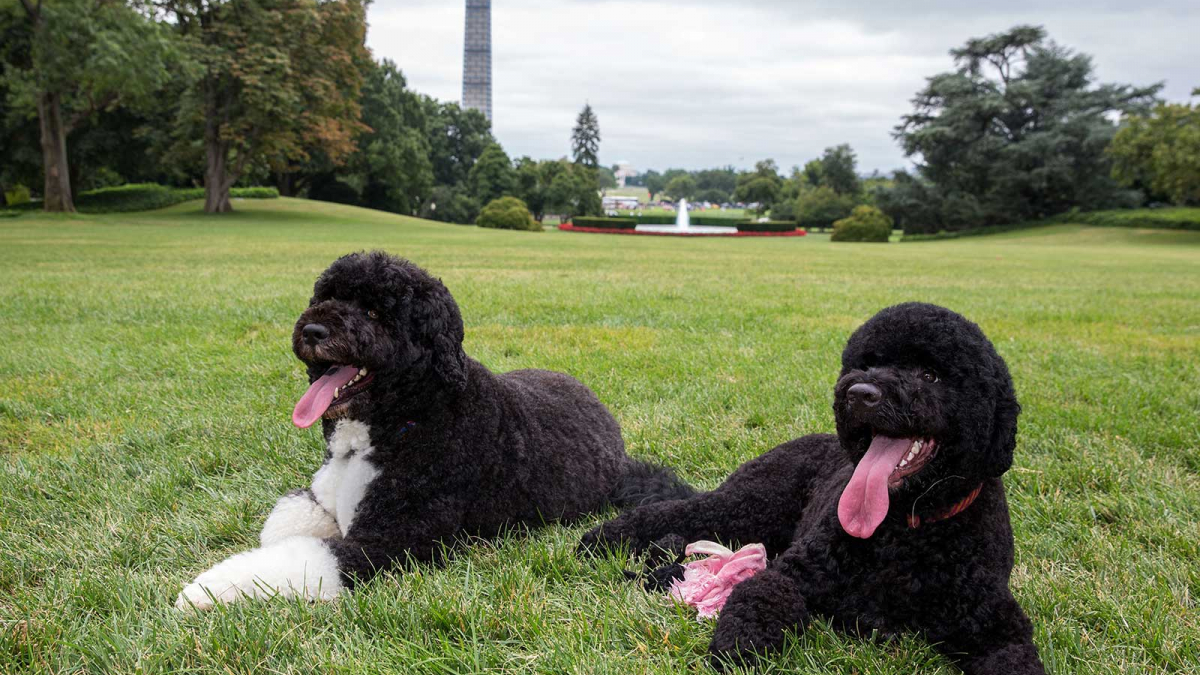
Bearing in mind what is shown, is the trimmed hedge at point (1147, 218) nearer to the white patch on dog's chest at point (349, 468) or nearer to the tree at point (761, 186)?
the tree at point (761, 186)

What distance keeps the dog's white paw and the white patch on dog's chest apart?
8.7 inches

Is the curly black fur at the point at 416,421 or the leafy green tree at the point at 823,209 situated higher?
the leafy green tree at the point at 823,209

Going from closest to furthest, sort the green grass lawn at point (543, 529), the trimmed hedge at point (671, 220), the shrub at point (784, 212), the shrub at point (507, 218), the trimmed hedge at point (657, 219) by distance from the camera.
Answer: the green grass lawn at point (543, 529) → the shrub at point (507, 218) → the trimmed hedge at point (671, 220) → the trimmed hedge at point (657, 219) → the shrub at point (784, 212)

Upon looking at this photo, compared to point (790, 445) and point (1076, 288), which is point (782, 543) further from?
point (1076, 288)

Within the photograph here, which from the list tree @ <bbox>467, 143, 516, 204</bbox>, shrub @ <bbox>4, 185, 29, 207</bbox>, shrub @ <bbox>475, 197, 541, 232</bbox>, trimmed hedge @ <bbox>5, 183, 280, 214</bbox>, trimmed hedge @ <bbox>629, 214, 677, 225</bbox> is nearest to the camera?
trimmed hedge @ <bbox>5, 183, 280, 214</bbox>

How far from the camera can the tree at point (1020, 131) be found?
154ft

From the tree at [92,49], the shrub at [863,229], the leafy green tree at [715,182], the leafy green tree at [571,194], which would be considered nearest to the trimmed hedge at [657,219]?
the leafy green tree at [571,194]

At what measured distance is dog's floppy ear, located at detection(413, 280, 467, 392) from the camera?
2.94 meters

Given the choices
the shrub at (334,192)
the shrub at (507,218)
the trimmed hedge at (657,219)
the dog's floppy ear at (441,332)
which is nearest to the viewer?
the dog's floppy ear at (441,332)

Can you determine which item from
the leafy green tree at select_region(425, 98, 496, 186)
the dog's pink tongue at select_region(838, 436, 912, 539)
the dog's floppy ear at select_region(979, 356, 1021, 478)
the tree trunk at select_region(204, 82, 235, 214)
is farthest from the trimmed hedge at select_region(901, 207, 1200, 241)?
the dog's pink tongue at select_region(838, 436, 912, 539)

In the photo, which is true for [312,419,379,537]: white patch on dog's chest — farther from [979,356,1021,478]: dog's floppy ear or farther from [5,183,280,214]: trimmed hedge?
[5,183,280,214]: trimmed hedge

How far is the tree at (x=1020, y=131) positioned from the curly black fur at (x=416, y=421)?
52.2m

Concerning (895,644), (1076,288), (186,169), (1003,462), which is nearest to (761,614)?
(895,644)

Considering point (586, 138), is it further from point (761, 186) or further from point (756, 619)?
point (756, 619)
